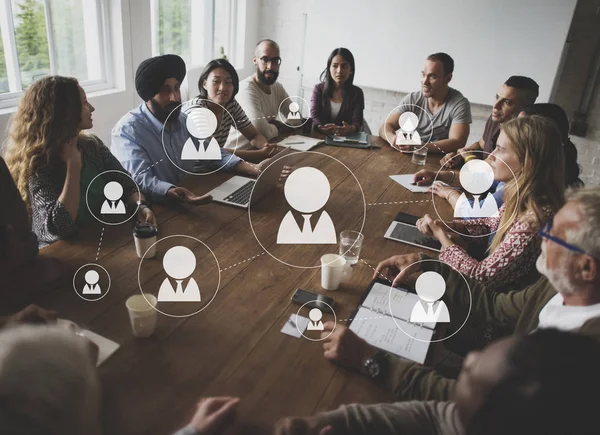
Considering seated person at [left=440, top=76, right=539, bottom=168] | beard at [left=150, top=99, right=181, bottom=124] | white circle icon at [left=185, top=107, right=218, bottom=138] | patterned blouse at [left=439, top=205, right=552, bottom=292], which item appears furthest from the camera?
seated person at [left=440, top=76, right=539, bottom=168]

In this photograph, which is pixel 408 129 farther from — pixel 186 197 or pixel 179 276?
pixel 179 276

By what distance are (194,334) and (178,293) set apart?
221 millimetres

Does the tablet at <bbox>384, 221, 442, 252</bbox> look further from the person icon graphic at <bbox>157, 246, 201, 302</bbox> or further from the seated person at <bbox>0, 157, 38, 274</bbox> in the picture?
the seated person at <bbox>0, 157, 38, 274</bbox>

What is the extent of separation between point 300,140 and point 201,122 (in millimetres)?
756

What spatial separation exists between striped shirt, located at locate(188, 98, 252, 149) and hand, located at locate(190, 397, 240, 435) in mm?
2242

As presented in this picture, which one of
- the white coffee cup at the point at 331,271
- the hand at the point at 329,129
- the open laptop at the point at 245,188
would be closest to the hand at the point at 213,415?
the white coffee cup at the point at 331,271

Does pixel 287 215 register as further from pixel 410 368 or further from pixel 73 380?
pixel 73 380

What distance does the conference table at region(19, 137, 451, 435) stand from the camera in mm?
1064

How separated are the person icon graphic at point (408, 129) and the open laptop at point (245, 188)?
1412 mm

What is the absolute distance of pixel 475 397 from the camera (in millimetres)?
733

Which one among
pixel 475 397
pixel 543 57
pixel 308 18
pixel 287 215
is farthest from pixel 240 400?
pixel 308 18

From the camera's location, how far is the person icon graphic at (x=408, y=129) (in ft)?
11.4

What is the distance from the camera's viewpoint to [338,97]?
3.88 meters

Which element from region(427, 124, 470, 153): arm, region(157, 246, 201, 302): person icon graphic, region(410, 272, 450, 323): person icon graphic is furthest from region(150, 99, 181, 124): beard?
region(427, 124, 470, 153): arm
